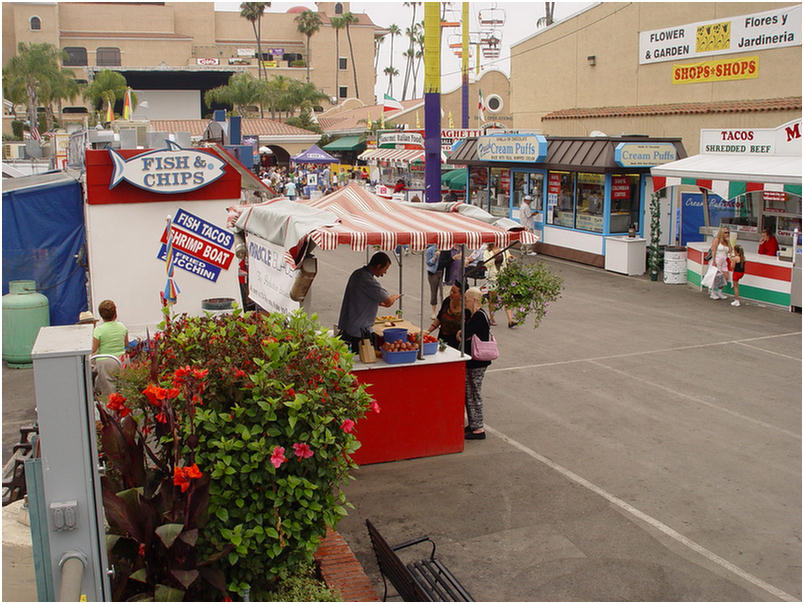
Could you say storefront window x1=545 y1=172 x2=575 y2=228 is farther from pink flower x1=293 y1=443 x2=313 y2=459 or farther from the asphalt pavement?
pink flower x1=293 y1=443 x2=313 y2=459

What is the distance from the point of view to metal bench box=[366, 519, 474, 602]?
4.82m

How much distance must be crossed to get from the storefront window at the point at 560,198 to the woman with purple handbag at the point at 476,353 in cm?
1522

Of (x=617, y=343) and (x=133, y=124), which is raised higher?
(x=133, y=124)

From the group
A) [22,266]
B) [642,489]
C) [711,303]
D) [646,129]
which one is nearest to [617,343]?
[711,303]

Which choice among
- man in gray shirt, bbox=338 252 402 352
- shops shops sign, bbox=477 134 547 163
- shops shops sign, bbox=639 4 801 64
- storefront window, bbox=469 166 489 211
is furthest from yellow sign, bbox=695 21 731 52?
man in gray shirt, bbox=338 252 402 352

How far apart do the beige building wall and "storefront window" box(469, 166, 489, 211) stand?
14.5ft

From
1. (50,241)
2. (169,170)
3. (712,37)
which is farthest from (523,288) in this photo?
(712,37)

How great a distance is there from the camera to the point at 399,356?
8.73m

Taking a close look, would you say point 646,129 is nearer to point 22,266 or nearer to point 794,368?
point 794,368

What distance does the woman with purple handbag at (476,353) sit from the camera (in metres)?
9.38

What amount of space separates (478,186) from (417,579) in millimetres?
25428

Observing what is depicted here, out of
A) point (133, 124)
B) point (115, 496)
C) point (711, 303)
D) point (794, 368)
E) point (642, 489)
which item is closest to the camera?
point (115, 496)

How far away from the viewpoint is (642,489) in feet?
26.6

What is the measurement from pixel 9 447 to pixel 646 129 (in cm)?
2318
